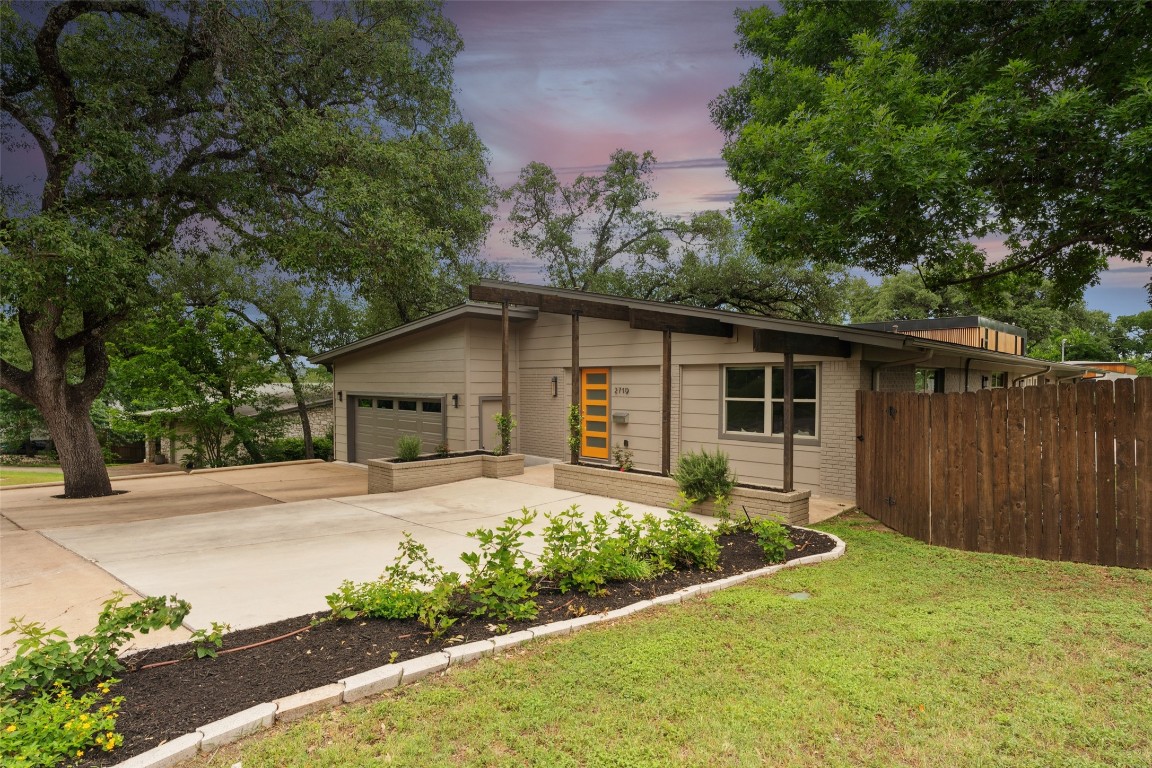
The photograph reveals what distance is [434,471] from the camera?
10.9 meters

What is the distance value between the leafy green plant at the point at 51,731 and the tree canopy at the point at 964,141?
28.9 ft

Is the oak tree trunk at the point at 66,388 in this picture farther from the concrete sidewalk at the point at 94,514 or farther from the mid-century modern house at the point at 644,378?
the mid-century modern house at the point at 644,378

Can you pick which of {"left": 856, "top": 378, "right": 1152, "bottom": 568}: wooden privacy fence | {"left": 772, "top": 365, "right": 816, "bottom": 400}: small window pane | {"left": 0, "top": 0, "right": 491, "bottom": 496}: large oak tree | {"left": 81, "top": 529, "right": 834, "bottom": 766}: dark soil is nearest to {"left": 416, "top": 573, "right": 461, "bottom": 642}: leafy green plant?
{"left": 81, "top": 529, "right": 834, "bottom": 766}: dark soil

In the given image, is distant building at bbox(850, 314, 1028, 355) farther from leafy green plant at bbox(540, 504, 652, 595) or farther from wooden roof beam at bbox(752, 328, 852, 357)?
leafy green plant at bbox(540, 504, 652, 595)

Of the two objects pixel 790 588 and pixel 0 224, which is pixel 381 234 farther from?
pixel 790 588

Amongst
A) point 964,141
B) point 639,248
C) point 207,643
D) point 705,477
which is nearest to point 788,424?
point 705,477

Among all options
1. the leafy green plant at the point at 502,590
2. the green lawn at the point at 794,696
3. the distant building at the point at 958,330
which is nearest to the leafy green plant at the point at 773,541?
the green lawn at the point at 794,696

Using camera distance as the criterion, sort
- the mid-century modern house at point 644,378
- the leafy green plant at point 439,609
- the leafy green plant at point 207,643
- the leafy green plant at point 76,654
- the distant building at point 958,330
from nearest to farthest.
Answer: the leafy green plant at point 76,654 < the leafy green plant at point 207,643 < the leafy green plant at point 439,609 < the mid-century modern house at point 644,378 < the distant building at point 958,330

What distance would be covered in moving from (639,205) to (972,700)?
22.4m

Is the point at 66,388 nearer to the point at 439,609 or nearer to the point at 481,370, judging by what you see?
the point at 481,370

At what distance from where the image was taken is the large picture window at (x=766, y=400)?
942cm

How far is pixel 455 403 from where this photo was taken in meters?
13.2

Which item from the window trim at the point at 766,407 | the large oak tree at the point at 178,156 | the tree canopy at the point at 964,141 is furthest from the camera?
the window trim at the point at 766,407

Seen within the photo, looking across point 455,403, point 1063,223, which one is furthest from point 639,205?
point 1063,223
